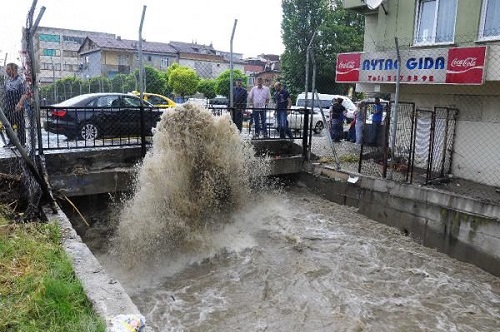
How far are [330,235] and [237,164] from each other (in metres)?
2.27

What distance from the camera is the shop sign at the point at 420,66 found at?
8188 millimetres

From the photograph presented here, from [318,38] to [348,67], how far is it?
26.4m

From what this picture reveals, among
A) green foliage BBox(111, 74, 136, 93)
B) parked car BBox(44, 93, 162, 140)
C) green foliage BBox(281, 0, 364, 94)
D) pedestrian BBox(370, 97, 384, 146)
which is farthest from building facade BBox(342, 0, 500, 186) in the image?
green foliage BBox(281, 0, 364, 94)

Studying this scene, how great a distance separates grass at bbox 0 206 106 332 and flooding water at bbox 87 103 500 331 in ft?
5.60

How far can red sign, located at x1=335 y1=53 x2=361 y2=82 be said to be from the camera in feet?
34.9

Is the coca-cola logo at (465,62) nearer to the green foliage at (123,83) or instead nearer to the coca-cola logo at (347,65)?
the coca-cola logo at (347,65)

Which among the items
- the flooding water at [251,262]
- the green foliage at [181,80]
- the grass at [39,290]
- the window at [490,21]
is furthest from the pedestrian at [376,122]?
the green foliage at [181,80]

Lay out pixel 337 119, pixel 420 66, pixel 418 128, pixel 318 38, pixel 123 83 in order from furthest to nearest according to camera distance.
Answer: pixel 318 38 < pixel 123 83 < pixel 337 119 < pixel 418 128 < pixel 420 66

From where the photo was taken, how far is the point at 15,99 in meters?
8.33

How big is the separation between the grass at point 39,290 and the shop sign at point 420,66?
785 centimetres

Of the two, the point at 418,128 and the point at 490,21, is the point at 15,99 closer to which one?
the point at 418,128

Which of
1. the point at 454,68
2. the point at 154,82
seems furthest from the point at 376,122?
the point at 154,82

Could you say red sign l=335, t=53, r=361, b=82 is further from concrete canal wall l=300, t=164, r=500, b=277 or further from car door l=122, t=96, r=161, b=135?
car door l=122, t=96, r=161, b=135

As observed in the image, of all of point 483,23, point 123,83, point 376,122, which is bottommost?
A: point 376,122
